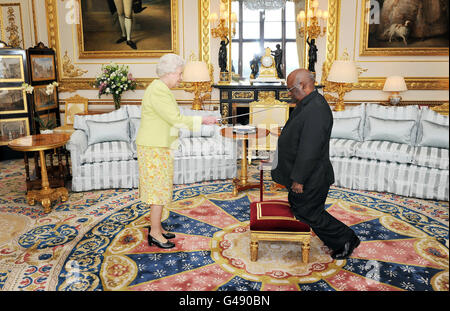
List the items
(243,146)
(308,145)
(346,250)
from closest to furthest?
(308,145)
(346,250)
(243,146)

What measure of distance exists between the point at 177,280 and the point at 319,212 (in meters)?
1.30

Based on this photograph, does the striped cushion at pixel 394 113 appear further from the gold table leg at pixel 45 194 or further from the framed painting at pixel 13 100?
the framed painting at pixel 13 100

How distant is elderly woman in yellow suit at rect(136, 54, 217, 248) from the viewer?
313 cm

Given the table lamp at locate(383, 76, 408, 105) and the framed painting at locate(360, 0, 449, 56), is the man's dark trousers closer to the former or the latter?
the table lamp at locate(383, 76, 408, 105)

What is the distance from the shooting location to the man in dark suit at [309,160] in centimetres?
291

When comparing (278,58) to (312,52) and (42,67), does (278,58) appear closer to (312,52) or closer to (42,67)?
(312,52)

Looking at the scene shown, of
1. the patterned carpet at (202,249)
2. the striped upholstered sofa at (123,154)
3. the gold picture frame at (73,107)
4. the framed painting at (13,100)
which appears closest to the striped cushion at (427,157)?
the patterned carpet at (202,249)

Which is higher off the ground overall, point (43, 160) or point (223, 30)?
point (223, 30)

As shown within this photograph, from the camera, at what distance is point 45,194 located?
15.3 ft

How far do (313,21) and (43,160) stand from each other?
534 centimetres

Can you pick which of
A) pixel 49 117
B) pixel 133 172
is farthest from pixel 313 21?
pixel 49 117

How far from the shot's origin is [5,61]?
6680 mm

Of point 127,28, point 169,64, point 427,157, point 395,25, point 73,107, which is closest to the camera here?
point 169,64

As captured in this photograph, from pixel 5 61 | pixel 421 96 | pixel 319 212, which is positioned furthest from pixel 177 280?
pixel 421 96
